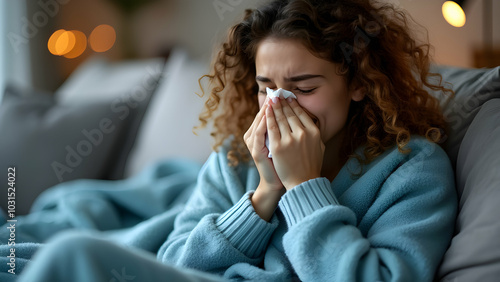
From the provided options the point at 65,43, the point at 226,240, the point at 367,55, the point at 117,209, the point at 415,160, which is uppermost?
the point at 65,43

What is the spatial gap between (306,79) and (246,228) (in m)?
0.33

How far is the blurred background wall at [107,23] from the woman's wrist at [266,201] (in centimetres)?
147

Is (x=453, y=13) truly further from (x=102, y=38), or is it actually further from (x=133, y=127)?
(x=102, y=38)

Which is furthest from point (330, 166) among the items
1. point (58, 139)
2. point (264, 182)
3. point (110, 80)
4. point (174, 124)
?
point (110, 80)

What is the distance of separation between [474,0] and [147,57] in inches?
82.7

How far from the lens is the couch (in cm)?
98

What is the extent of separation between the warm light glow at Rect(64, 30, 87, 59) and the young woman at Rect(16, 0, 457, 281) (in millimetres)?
Result: 2240

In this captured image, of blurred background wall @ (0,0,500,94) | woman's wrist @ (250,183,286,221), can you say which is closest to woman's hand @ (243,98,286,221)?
woman's wrist @ (250,183,286,221)

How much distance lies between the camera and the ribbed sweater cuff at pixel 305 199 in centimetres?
88

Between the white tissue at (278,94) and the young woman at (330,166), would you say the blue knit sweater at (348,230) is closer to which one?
the young woman at (330,166)

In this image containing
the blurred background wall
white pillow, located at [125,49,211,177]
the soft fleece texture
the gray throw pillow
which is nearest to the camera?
the soft fleece texture

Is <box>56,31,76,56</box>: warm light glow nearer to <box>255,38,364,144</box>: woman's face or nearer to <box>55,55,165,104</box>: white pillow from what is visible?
<box>55,55,165,104</box>: white pillow

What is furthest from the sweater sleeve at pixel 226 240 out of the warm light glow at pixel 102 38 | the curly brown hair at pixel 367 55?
the warm light glow at pixel 102 38

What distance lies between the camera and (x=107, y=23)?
10.1 feet
